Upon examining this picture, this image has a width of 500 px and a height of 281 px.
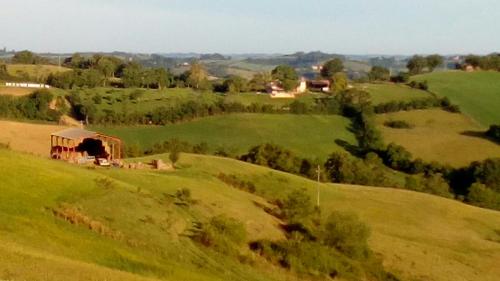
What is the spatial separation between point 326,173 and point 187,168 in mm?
27960

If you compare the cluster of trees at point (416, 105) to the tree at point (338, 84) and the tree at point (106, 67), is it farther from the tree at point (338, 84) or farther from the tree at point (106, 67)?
the tree at point (106, 67)

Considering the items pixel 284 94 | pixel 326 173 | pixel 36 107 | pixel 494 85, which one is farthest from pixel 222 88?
pixel 326 173

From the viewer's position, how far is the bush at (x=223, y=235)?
38.5 meters

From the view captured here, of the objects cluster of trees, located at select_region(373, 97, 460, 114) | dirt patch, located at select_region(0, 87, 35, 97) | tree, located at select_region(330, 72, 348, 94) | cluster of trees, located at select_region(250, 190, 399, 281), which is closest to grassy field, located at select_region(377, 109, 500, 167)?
cluster of trees, located at select_region(373, 97, 460, 114)

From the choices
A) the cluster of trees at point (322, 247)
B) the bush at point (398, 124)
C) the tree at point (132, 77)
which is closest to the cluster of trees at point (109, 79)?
the tree at point (132, 77)

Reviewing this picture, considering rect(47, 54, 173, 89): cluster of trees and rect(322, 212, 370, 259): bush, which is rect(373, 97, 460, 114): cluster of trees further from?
rect(322, 212, 370, 259): bush

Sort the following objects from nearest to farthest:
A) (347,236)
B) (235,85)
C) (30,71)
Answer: (347,236), (235,85), (30,71)

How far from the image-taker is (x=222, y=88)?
6289 inches

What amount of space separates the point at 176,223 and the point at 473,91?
425 ft

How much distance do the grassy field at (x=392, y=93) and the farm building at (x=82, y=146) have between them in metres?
86.0

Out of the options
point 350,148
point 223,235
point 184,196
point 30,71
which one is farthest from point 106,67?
point 223,235

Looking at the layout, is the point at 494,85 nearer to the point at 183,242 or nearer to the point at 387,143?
the point at 387,143

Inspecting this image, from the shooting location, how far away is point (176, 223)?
39.9 m

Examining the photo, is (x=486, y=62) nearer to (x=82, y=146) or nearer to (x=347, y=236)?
(x=82, y=146)
